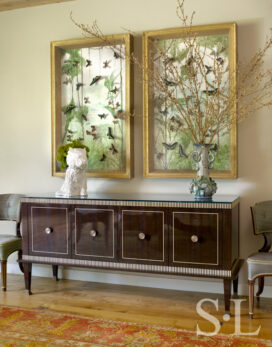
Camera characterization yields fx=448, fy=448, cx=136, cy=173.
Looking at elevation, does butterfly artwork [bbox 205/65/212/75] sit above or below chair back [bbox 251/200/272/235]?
above

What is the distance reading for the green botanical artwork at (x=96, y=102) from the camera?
397cm

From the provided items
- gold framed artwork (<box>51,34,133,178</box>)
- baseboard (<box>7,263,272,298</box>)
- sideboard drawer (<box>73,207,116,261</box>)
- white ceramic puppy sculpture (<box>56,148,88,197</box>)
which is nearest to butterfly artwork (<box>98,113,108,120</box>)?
gold framed artwork (<box>51,34,133,178</box>)

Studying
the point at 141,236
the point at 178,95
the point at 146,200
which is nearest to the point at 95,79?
the point at 178,95

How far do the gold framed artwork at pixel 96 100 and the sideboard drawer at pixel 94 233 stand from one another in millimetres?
574

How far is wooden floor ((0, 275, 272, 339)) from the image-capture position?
3.11 m

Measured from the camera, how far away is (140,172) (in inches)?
156

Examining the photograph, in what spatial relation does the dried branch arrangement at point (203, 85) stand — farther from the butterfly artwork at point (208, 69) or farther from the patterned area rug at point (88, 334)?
the patterned area rug at point (88, 334)

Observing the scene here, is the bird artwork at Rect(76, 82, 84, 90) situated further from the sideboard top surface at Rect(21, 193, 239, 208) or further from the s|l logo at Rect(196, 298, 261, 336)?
the s|l logo at Rect(196, 298, 261, 336)

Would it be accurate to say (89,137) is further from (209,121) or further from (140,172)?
(209,121)

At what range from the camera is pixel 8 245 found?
3.82 metres

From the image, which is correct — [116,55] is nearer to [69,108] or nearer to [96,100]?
[96,100]

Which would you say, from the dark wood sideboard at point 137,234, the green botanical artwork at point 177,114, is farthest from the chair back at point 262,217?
the green botanical artwork at point 177,114

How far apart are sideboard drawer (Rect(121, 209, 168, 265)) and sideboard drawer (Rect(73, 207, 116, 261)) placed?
10cm

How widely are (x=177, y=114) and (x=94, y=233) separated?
1.23 meters
